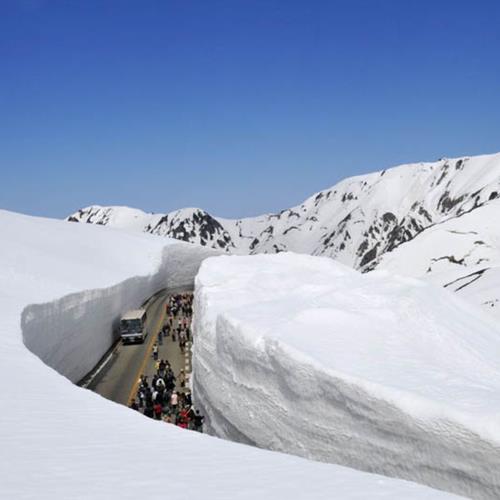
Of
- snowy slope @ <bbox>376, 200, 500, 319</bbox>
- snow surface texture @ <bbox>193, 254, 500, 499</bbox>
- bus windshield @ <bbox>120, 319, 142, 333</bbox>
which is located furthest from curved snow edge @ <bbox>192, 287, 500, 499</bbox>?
snowy slope @ <bbox>376, 200, 500, 319</bbox>

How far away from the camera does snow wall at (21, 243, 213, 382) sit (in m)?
25.7

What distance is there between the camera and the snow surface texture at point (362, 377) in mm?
12719

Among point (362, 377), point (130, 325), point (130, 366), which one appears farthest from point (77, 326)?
point (362, 377)

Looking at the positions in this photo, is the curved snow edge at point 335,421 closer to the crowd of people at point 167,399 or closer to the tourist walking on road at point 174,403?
the crowd of people at point 167,399

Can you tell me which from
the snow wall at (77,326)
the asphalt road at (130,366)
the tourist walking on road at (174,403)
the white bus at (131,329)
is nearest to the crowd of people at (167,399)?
the tourist walking on road at (174,403)

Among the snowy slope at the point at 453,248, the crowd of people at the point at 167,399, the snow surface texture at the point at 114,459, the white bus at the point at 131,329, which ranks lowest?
the crowd of people at the point at 167,399

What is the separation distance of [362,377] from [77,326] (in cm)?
2187

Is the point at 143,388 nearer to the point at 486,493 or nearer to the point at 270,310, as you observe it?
the point at 270,310

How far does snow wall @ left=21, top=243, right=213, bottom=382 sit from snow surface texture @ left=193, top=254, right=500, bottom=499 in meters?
7.09

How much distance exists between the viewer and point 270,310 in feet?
70.8

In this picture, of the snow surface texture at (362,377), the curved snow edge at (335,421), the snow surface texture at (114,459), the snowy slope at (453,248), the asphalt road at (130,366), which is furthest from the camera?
the snowy slope at (453,248)

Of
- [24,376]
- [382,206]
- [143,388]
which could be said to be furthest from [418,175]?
[24,376]

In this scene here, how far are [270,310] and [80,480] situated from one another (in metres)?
13.8

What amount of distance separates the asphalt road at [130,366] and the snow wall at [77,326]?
3.64ft
